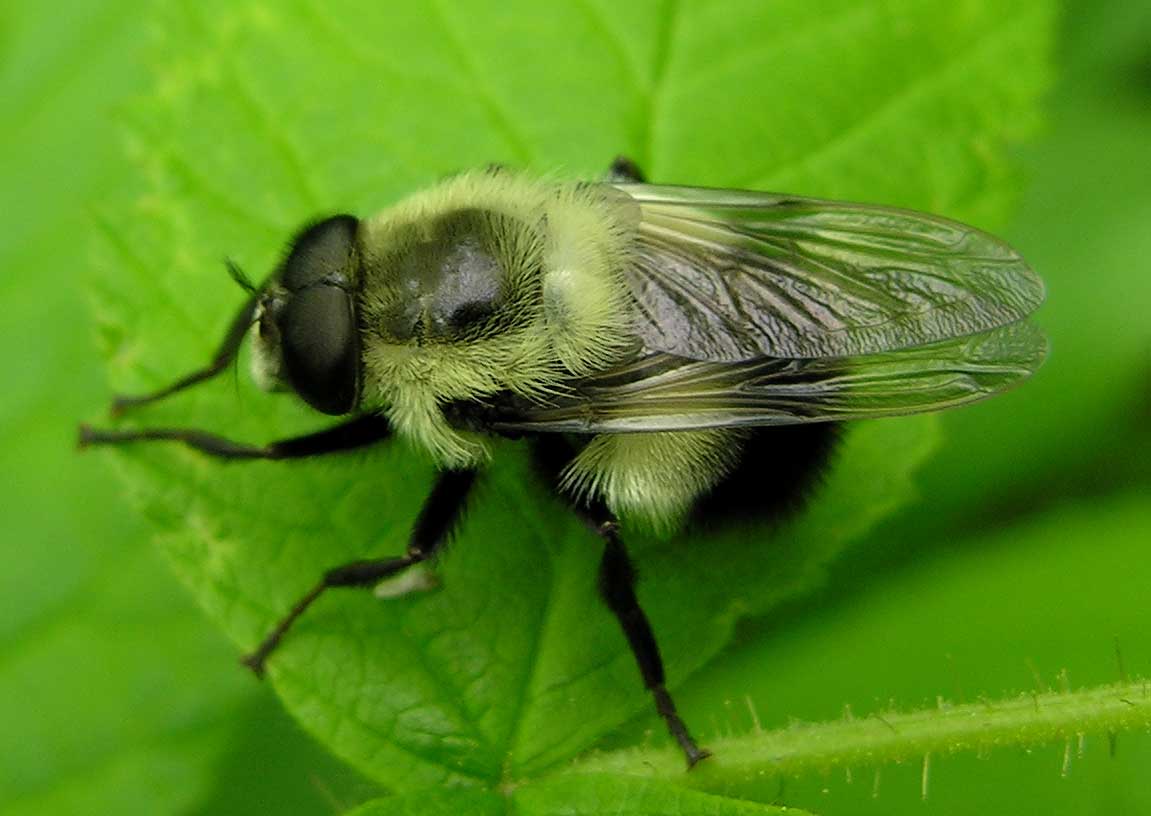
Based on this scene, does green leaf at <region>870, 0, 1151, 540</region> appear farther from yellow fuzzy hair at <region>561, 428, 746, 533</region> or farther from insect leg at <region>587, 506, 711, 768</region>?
insect leg at <region>587, 506, 711, 768</region>

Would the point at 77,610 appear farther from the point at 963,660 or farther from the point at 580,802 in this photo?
the point at 963,660

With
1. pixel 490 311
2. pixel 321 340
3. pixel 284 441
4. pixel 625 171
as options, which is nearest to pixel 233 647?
pixel 284 441

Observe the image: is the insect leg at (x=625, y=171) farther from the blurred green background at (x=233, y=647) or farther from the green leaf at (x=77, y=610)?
the green leaf at (x=77, y=610)

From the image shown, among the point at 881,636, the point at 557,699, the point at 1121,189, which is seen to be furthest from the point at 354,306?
the point at 1121,189

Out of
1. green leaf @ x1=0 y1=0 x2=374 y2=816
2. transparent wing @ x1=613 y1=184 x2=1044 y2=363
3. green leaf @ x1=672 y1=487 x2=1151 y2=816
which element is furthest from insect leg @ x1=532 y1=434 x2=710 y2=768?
green leaf @ x1=0 y1=0 x2=374 y2=816

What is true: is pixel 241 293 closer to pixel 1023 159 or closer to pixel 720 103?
Answer: pixel 720 103

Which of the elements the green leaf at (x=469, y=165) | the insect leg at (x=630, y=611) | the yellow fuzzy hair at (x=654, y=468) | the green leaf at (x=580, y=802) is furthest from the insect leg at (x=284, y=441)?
the green leaf at (x=580, y=802)
